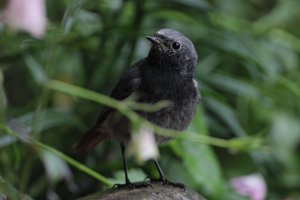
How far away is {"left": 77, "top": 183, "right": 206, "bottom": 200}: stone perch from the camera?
2613 millimetres

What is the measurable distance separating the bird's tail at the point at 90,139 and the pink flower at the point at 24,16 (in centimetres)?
150

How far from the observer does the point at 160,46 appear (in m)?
2.84

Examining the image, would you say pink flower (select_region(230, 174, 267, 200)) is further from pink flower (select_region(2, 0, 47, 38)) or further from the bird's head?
pink flower (select_region(2, 0, 47, 38))

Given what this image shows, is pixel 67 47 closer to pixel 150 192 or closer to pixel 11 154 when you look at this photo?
pixel 11 154

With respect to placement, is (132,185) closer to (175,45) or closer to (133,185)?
(133,185)

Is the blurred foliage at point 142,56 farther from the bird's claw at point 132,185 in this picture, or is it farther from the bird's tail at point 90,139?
the bird's claw at point 132,185

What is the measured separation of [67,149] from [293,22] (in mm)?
2371

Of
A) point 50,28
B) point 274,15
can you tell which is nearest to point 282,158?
point 274,15

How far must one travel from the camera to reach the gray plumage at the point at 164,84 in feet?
9.27

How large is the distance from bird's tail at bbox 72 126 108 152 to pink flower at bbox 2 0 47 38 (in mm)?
1498

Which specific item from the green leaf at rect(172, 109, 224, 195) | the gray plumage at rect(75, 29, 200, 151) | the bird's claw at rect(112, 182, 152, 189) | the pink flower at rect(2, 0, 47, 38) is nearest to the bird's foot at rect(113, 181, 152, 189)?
the bird's claw at rect(112, 182, 152, 189)

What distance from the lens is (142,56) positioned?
390 centimetres

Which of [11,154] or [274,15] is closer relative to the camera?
[11,154]

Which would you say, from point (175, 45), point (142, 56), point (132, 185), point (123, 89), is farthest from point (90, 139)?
point (142, 56)
